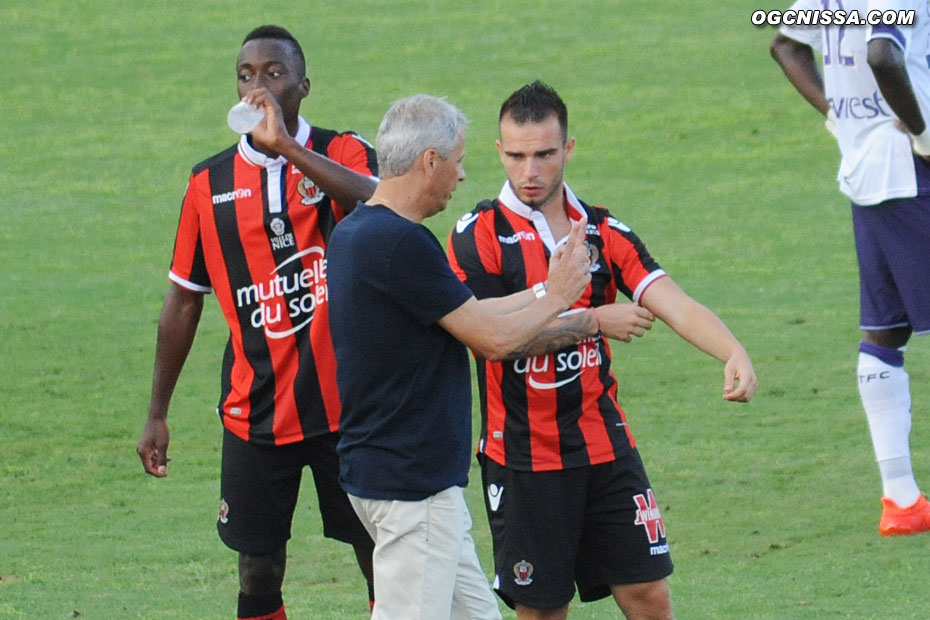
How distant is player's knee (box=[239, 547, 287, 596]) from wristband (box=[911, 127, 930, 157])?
301 cm

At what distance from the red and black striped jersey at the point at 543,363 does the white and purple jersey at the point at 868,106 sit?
6.00 feet

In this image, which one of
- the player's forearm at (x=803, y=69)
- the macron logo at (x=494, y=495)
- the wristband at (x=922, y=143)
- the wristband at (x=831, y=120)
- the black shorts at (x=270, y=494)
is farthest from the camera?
the player's forearm at (x=803, y=69)

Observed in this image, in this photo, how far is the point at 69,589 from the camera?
6.66 meters

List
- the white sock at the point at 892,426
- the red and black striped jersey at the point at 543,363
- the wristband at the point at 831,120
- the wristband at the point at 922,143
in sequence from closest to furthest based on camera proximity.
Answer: the red and black striped jersey at the point at 543,363, the wristband at the point at 922,143, the white sock at the point at 892,426, the wristband at the point at 831,120

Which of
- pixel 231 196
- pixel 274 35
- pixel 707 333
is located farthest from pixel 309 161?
pixel 707 333

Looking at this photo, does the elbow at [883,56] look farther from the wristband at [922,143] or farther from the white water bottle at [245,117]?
the white water bottle at [245,117]

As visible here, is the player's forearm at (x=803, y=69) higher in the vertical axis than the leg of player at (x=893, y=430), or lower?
higher

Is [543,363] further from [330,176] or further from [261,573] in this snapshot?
[261,573]

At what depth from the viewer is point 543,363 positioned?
5.09 meters

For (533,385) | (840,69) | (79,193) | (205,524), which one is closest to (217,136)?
(79,193)

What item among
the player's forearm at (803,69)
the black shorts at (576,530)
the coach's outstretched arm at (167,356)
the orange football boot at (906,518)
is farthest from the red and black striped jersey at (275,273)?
the orange football boot at (906,518)

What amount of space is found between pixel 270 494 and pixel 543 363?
3.79ft

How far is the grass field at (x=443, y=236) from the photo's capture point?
6.81 meters

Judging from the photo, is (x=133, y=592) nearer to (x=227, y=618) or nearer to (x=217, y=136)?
(x=227, y=618)
